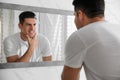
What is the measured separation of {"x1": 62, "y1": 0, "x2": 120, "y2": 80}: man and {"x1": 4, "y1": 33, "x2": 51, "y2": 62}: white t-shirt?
0.69m

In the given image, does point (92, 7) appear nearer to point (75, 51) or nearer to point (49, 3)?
point (75, 51)

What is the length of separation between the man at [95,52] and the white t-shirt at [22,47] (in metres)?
0.69

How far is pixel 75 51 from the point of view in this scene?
1021mm

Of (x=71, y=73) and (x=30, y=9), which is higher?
(x=30, y=9)

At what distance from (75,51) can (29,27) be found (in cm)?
77

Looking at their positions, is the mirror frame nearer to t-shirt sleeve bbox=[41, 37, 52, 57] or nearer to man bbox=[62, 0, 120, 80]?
t-shirt sleeve bbox=[41, 37, 52, 57]

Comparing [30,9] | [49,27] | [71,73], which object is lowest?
[71,73]

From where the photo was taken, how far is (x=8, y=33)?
160 cm

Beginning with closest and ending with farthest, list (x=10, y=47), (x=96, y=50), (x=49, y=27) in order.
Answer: (x=96, y=50) → (x=10, y=47) → (x=49, y=27)

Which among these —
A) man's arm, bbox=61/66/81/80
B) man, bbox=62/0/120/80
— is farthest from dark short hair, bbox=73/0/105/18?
man's arm, bbox=61/66/81/80

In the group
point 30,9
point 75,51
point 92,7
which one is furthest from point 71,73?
point 30,9

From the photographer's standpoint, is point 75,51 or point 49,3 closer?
point 75,51

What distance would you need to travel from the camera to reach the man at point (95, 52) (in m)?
1.00

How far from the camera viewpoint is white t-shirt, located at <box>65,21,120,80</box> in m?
1.00
